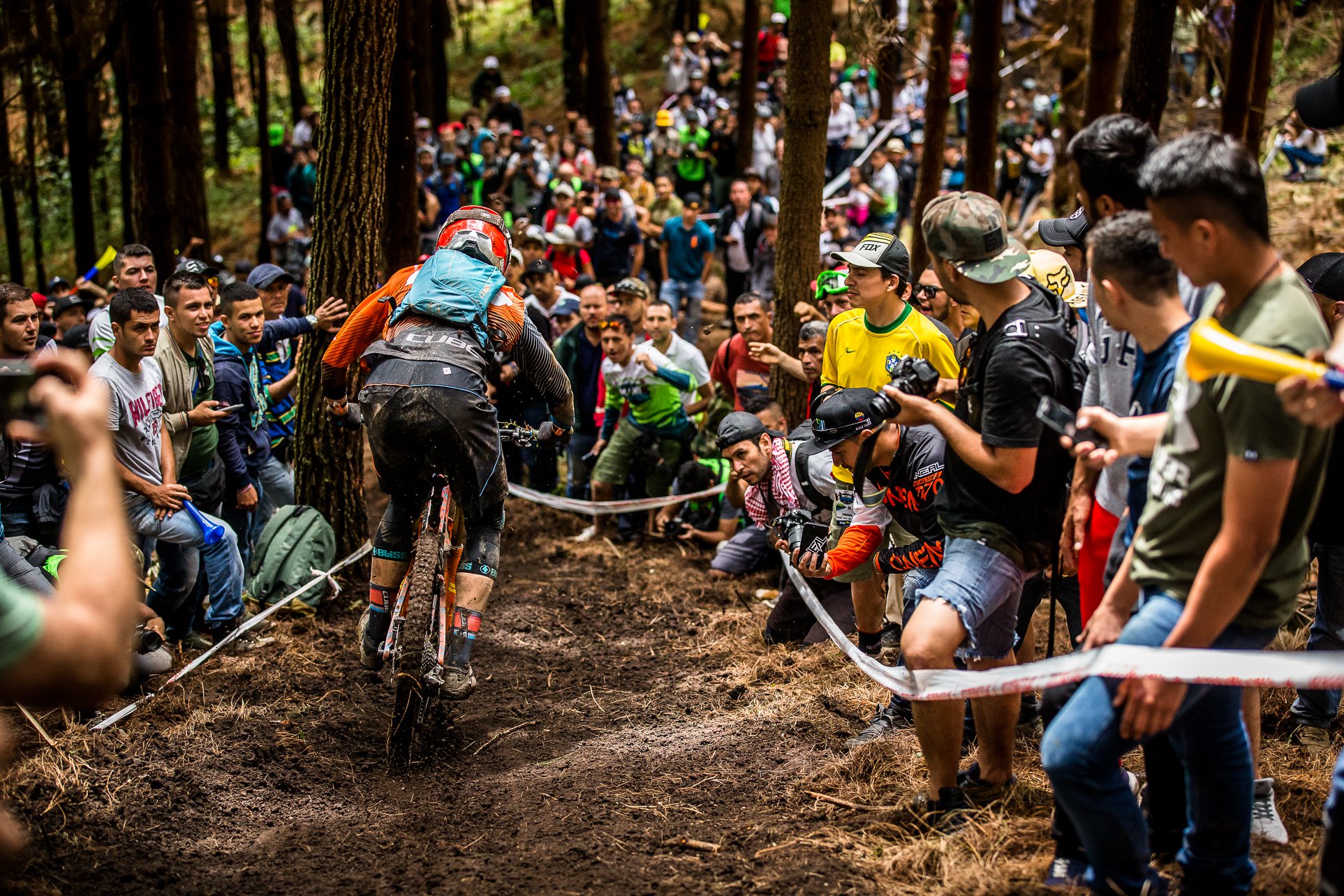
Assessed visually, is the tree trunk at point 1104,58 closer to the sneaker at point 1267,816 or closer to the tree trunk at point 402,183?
the tree trunk at point 402,183

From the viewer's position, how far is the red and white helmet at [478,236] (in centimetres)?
555

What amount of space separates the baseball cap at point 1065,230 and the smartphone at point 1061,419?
1590 mm

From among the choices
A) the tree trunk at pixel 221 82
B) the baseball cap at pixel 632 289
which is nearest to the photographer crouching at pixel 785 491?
the baseball cap at pixel 632 289

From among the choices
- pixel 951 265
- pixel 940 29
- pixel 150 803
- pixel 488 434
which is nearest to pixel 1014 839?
pixel 951 265

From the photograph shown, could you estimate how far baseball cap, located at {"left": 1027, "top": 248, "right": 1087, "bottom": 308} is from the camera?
17.9 ft

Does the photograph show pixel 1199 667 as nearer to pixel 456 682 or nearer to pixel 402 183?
pixel 456 682

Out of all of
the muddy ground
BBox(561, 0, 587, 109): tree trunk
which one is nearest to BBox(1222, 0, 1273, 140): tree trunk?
the muddy ground

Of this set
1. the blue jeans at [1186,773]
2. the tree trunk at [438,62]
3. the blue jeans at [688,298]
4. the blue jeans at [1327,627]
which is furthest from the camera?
the tree trunk at [438,62]

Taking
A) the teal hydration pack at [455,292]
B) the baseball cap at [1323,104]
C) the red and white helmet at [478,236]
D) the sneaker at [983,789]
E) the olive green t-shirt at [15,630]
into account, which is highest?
the baseball cap at [1323,104]

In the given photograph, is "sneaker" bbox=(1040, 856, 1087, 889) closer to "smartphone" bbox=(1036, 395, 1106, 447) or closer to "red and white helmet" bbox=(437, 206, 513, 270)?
"smartphone" bbox=(1036, 395, 1106, 447)

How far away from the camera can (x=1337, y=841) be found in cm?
262

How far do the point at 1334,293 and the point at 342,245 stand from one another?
5624 mm

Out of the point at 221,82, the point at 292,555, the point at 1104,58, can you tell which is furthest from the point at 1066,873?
the point at 221,82

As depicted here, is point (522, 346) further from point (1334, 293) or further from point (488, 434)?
point (1334, 293)
